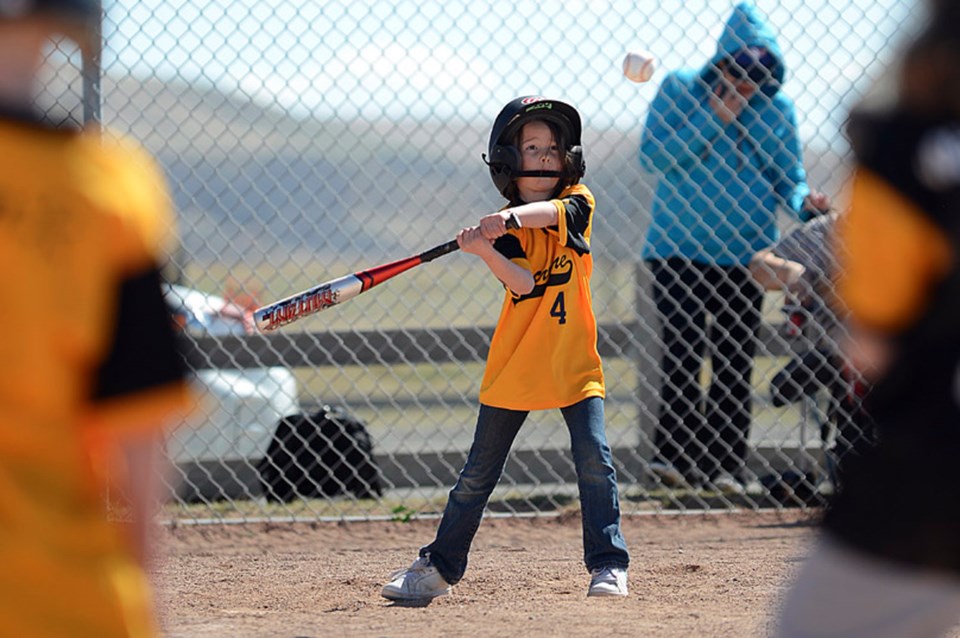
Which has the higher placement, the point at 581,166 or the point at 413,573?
the point at 581,166

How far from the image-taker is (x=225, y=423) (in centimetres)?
622

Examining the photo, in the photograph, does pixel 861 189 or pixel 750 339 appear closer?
pixel 861 189

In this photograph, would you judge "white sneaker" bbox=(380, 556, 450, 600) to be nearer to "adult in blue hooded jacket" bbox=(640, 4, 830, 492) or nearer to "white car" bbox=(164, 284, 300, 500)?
"white car" bbox=(164, 284, 300, 500)

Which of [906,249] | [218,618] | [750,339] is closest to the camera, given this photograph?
[906,249]

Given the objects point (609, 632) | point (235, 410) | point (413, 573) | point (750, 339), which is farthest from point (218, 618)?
point (750, 339)

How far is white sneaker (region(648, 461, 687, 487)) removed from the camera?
5922 millimetres

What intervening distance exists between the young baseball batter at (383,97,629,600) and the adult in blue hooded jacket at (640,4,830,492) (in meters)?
1.88

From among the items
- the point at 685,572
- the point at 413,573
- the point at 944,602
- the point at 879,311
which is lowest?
the point at 685,572

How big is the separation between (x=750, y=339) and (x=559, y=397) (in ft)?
7.52

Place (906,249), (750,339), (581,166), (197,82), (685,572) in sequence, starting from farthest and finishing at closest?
(750,339)
(197,82)
(685,572)
(581,166)
(906,249)

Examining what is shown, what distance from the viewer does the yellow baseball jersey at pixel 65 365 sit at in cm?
149

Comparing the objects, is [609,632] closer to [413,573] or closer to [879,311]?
[413,573]

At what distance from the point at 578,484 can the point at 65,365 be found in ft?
8.48

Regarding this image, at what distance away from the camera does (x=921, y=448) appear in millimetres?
1702
